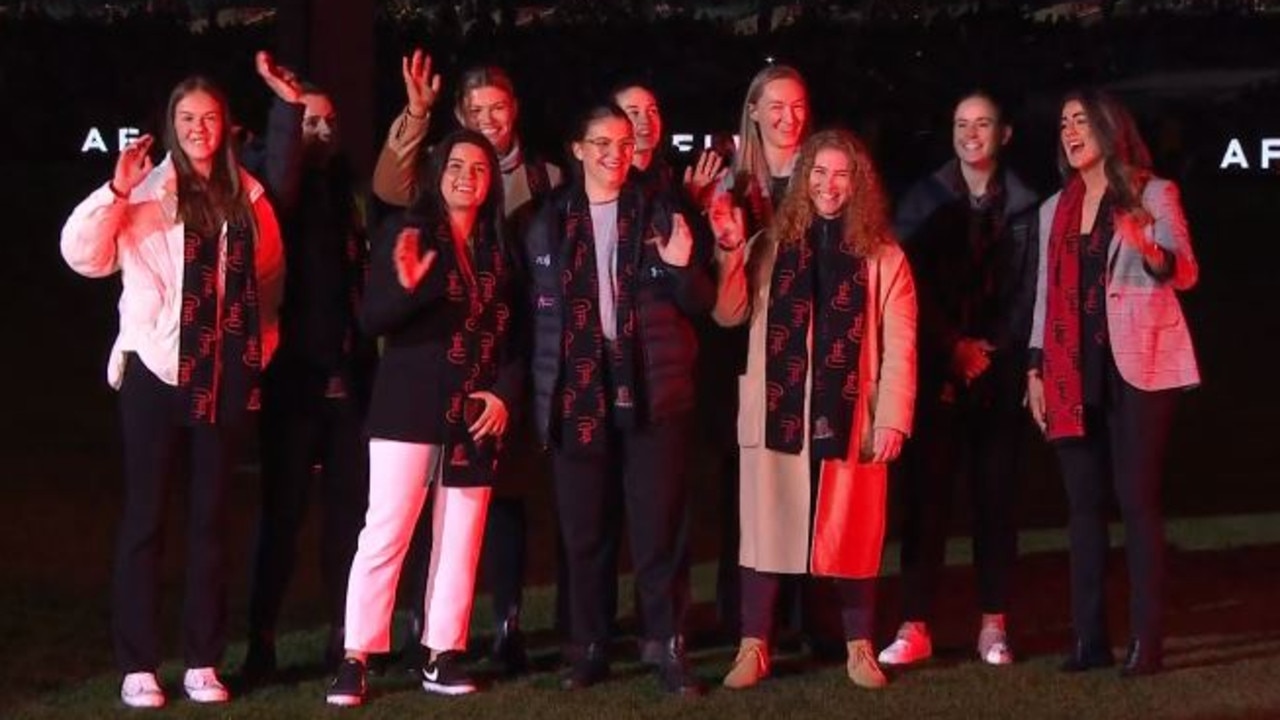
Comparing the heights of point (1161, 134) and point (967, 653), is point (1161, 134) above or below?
above

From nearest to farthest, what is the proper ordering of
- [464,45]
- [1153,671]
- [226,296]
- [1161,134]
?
[226,296]
[1153,671]
[1161,134]
[464,45]

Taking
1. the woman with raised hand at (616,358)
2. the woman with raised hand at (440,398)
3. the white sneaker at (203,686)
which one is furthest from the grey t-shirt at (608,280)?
the white sneaker at (203,686)

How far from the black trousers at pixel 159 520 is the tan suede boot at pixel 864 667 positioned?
6.23 ft

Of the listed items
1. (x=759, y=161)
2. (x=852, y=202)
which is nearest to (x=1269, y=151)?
(x=759, y=161)

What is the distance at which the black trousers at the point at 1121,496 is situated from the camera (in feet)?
23.4

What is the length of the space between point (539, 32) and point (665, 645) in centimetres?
1790

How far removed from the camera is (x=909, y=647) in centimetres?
745

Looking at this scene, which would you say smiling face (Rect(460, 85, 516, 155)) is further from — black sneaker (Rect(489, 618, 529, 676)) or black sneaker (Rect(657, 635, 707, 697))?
black sneaker (Rect(657, 635, 707, 697))

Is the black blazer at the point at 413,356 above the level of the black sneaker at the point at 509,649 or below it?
above

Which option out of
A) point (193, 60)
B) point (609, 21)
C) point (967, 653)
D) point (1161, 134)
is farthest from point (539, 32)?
point (967, 653)

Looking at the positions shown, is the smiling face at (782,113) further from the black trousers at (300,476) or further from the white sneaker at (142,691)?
the white sneaker at (142,691)

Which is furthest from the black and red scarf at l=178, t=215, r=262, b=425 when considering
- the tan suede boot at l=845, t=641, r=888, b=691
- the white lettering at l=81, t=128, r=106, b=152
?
the white lettering at l=81, t=128, r=106, b=152

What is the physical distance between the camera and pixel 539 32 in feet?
80.0

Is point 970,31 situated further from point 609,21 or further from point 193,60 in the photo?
point 193,60
